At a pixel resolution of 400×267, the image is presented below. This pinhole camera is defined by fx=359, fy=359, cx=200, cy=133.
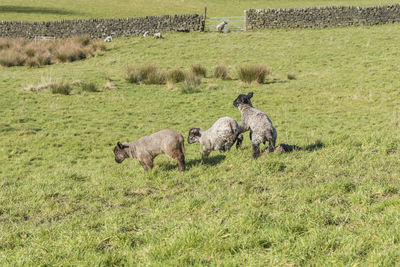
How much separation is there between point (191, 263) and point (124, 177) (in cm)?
401

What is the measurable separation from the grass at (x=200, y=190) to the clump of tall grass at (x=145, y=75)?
4138mm

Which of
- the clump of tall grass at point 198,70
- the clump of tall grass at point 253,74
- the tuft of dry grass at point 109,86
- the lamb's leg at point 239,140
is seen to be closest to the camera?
the lamb's leg at point 239,140

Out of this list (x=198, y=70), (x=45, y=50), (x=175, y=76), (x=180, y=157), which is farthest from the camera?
(x=45, y=50)

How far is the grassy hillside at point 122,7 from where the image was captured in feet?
155

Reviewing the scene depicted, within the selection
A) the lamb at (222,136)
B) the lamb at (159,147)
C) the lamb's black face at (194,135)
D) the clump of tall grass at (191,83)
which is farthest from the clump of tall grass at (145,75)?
the lamb at (159,147)

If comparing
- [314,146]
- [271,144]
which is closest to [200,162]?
[271,144]

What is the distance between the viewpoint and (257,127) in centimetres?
723

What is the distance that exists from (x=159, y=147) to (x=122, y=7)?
2098 inches

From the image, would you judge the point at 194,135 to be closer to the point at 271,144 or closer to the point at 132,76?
the point at 271,144

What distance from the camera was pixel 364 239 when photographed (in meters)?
3.78

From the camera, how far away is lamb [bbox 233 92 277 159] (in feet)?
23.5

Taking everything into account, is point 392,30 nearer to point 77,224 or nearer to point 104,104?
point 104,104

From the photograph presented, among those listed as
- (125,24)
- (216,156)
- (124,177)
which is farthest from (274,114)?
(125,24)

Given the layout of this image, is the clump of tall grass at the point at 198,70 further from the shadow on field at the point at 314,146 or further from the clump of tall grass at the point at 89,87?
the shadow on field at the point at 314,146
